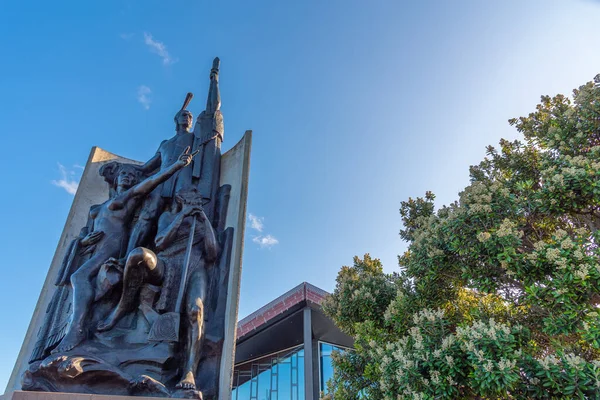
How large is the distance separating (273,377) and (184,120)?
11801 millimetres

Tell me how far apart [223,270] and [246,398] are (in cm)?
1257

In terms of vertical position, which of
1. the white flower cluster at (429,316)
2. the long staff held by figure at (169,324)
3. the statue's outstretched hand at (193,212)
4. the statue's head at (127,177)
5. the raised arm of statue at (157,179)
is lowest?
the long staff held by figure at (169,324)

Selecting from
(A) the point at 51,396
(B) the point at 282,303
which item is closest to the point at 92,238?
(A) the point at 51,396

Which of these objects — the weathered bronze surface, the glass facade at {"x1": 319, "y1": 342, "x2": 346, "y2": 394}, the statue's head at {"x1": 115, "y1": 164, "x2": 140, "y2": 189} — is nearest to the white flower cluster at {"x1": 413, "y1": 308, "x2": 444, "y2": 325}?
the weathered bronze surface

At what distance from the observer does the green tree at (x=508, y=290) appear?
11.4 ft

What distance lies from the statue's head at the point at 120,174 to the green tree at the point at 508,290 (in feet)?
13.6

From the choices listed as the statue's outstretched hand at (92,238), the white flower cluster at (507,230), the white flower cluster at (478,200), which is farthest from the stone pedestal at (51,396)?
the white flower cluster at (478,200)

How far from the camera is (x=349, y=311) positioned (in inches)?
259

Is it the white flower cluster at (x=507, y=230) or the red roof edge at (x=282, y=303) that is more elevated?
the red roof edge at (x=282, y=303)

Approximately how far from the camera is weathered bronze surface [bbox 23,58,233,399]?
11.5 ft

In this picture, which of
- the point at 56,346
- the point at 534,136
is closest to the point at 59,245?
the point at 56,346

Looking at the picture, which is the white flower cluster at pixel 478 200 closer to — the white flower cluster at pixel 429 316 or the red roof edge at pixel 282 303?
the white flower cluster at pixel 429 316

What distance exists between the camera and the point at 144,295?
4309 mm

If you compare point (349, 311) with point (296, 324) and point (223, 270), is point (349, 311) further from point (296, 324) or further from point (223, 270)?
point (296, 324)
